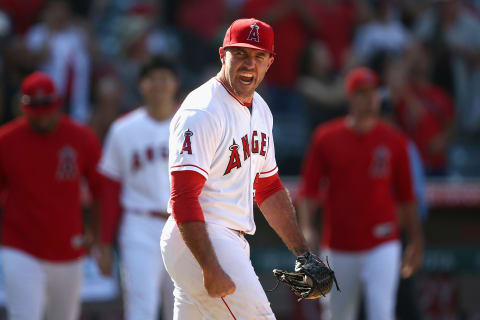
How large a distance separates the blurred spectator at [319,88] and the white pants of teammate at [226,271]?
5.64 metres

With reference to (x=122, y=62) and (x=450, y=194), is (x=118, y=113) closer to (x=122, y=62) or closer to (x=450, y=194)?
(x=122, y=62)

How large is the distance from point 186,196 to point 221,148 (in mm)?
337

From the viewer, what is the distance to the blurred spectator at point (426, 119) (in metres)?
9.26

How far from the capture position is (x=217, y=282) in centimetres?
367

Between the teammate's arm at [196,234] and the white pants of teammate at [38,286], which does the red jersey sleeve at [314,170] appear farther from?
the teammate's arm at [196,234]

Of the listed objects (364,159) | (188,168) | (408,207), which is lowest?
(408,207)

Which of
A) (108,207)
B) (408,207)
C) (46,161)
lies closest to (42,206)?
(46,161)

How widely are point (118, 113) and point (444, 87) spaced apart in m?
4.03

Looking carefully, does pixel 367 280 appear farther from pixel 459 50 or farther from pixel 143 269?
pixel 459 50

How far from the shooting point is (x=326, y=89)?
953 cm

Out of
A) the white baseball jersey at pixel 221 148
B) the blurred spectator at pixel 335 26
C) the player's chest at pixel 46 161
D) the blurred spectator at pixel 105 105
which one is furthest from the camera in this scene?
the blurred spectator at pixel 335 26

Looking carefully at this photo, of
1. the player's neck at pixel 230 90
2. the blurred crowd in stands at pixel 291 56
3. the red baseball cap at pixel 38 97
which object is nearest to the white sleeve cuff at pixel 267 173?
the player's neck at pixel 230 90

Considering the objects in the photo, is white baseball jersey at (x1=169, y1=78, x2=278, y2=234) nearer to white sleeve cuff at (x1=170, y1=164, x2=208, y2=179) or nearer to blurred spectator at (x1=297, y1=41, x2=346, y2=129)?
white sleeve cuff at (x1=170, y1=164, x2=208, y2=179)

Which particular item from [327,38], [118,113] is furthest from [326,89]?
[118,113]
